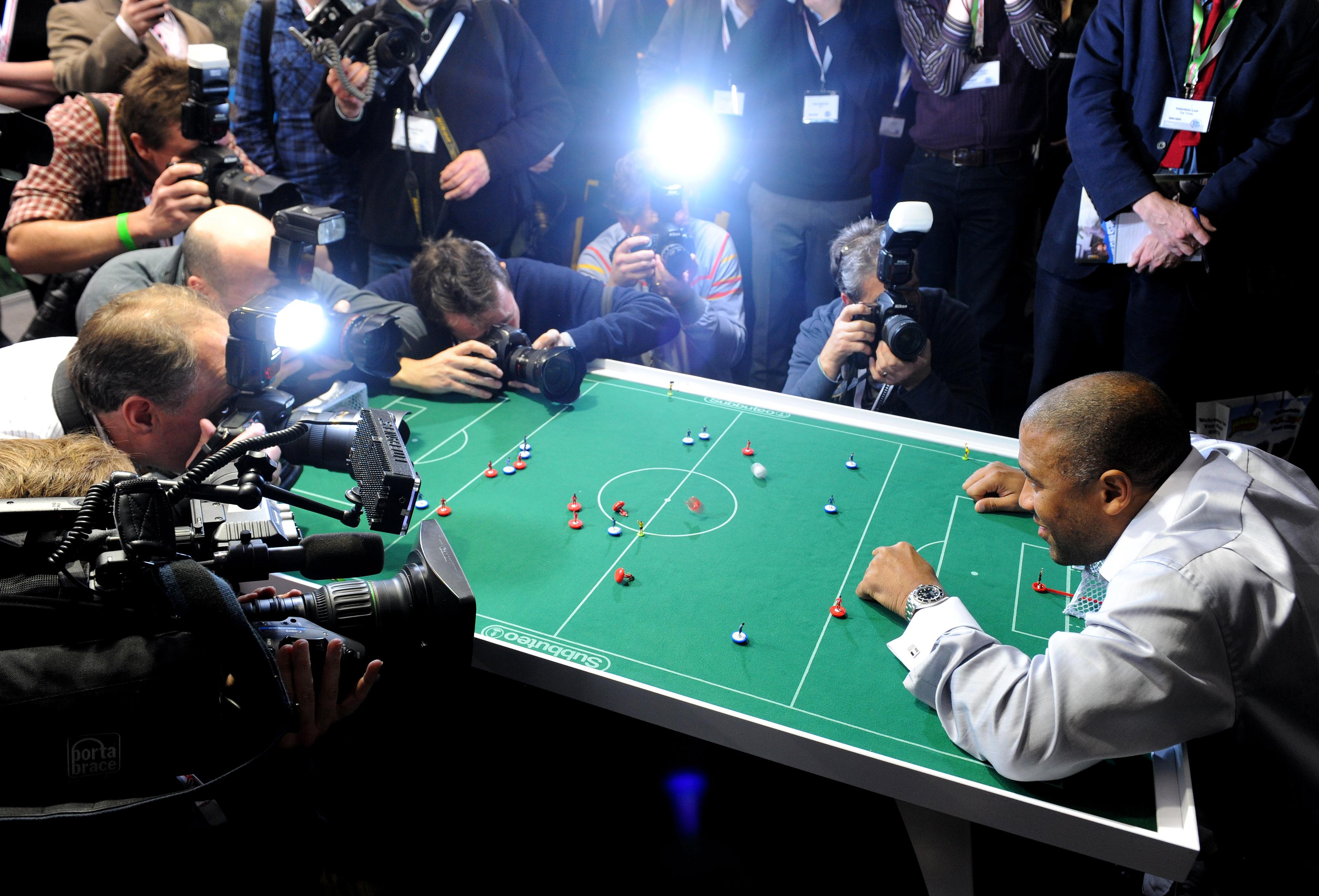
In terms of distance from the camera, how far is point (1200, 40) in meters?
3.14

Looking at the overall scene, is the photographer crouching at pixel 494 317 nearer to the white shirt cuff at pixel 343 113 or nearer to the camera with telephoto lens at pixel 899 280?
the white shirt cuff at pixel 343 113

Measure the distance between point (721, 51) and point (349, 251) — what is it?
2185mm

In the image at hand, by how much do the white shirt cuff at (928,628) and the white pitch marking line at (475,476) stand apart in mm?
1132

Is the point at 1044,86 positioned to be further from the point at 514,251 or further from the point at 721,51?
the point at 514,251

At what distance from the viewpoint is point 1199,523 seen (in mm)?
1634

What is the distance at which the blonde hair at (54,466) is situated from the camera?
1.43 metres

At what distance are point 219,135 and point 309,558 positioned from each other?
1879 mm

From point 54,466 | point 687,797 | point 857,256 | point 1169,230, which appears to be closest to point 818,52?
point 857,256

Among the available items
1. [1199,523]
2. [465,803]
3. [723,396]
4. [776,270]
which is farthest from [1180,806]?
[776,270]

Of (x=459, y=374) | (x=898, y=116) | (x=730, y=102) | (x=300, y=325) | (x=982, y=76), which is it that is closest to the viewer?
(x=300, y=325)

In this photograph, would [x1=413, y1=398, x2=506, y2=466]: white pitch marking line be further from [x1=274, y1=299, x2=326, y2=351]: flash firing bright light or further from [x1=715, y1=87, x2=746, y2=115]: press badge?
A: [x1=715, y1=87, x2=746, y2=115]: press badge

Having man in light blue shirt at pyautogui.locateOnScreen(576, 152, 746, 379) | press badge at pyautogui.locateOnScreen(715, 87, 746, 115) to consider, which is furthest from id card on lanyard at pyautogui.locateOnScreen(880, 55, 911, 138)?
man in light blue shirt at pyautogui.locateOnScreen(576, 152, 746, 379)

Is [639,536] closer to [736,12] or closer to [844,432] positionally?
[844,432]

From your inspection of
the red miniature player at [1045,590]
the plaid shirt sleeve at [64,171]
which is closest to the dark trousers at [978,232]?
the red miniature player at [1045,590]
